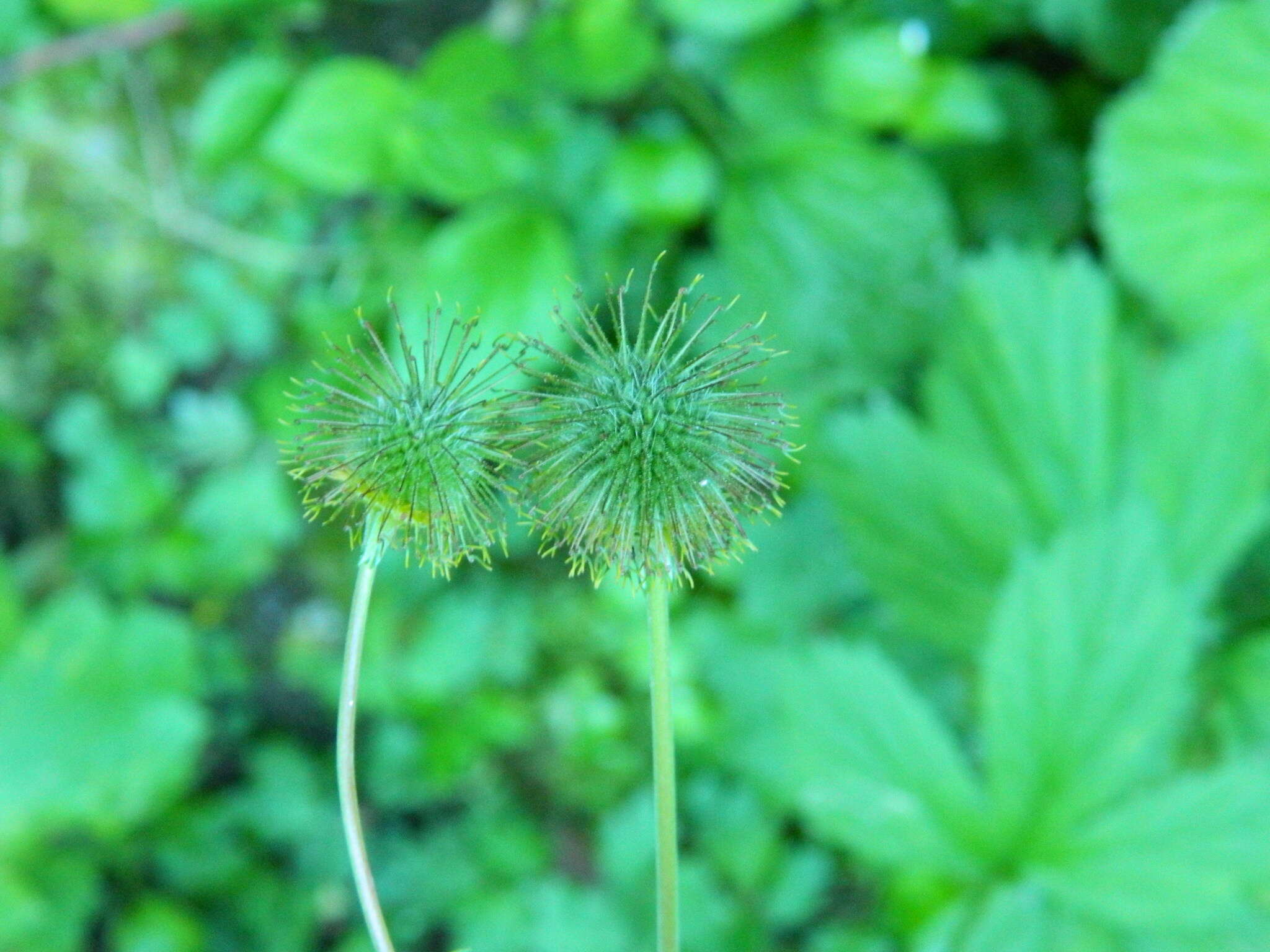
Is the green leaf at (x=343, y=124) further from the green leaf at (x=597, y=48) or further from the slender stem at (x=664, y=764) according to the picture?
the slender stem at (x=664, y=764)

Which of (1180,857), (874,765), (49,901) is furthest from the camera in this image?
(49,901)

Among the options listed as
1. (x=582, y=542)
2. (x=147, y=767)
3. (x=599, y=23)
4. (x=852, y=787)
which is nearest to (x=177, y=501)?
(x=147, y=767)

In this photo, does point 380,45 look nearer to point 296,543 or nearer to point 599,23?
point 599,23

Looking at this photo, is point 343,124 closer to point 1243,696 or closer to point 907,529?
point 907,529

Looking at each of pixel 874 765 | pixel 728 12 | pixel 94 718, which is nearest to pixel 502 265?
pixel 728 12

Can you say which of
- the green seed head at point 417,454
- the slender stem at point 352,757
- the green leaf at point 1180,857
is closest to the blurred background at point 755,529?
the green leaf at point 1180,857

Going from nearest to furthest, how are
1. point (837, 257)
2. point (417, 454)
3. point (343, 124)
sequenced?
point (417, 454) < point (343, 124) < point (837, 257)

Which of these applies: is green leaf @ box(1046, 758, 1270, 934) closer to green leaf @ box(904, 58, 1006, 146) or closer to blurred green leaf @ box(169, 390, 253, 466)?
green leaf @ box(904, 58, 1006, 146)
